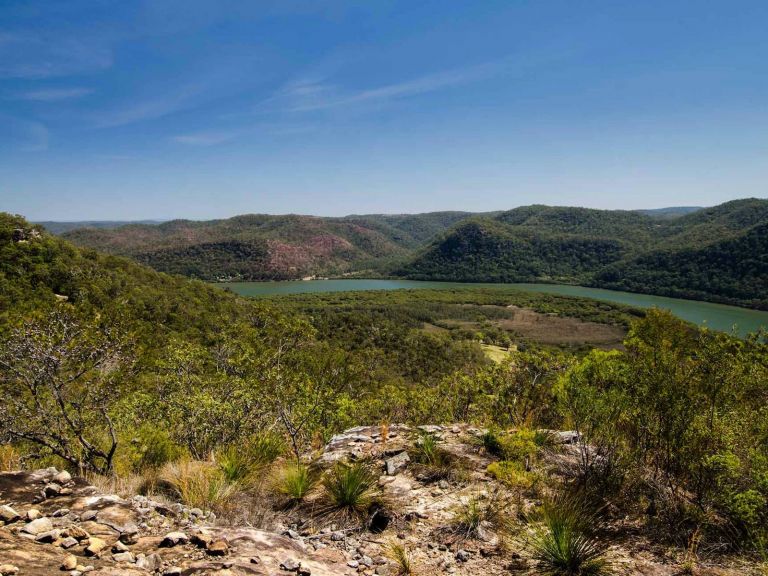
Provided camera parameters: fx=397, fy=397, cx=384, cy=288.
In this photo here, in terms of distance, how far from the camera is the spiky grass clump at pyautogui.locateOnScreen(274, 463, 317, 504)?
6219mm

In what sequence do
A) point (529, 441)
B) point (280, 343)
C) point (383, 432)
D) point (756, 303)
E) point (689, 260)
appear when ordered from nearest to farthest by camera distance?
1. point (529, 441)
2. point (383, 432)
3. point (280, 343)
4. point (756, 303)
5. point (689, 260)

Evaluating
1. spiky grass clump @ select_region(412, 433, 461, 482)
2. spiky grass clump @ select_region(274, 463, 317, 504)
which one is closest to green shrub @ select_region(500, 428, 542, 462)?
spiky grass clump @ select_region(412, 433, 461, 482)

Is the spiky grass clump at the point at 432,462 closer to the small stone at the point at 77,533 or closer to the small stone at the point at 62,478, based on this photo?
the small stone at the point at 77,533

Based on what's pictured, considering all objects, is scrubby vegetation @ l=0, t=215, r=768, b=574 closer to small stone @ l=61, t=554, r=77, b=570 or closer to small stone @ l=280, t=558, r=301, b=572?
small stone @ l=280, t=558, r=301, b=572

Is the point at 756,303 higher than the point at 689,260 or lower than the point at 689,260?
lower

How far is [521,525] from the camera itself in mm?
5406

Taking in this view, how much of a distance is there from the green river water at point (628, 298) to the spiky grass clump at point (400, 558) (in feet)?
220

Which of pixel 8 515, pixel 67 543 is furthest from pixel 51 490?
pixel 67 543

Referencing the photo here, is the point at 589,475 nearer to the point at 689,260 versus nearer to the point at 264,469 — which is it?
the point at 264,469

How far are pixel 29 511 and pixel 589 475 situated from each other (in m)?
7.55

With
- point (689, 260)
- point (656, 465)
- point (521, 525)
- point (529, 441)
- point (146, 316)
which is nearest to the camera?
point (521, 525)

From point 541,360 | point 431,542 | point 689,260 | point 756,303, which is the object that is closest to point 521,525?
point 431,542

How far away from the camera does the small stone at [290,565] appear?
4.03 m

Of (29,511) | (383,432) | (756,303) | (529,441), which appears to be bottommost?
(756,303)
